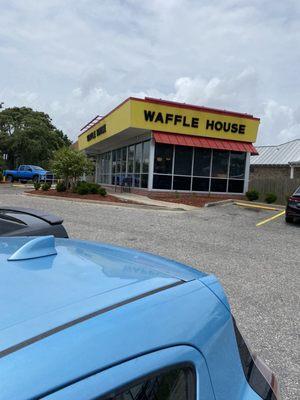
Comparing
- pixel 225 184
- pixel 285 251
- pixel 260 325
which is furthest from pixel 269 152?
pixel 260 325

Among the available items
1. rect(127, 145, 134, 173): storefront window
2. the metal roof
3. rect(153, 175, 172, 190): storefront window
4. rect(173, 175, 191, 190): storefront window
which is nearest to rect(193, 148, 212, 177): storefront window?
rect(173, 175, 191, 190): storefront window

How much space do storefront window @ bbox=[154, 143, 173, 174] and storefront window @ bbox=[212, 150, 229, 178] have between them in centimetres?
291

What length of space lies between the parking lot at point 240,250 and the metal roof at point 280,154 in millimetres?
20461

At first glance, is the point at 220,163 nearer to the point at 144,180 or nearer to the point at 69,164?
the point at 144,180

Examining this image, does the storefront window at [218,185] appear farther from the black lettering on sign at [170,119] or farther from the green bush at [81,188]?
the green bush at [81,188]

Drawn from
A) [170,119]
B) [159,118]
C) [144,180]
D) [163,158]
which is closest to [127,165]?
[144,180]

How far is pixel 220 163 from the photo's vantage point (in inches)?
954

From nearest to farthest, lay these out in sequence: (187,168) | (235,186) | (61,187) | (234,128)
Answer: (61,187) → (187,168) → (234,128) → (235,186)

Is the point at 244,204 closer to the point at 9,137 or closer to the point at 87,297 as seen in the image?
the point at 87,297

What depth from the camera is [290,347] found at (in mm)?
4129

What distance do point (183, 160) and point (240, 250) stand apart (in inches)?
559

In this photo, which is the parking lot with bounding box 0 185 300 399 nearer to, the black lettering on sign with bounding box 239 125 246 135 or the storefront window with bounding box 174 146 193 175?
the storefront window with bounding box 174 146 193 175

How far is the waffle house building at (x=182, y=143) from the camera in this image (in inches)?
852

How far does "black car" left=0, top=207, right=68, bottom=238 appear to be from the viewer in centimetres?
373
